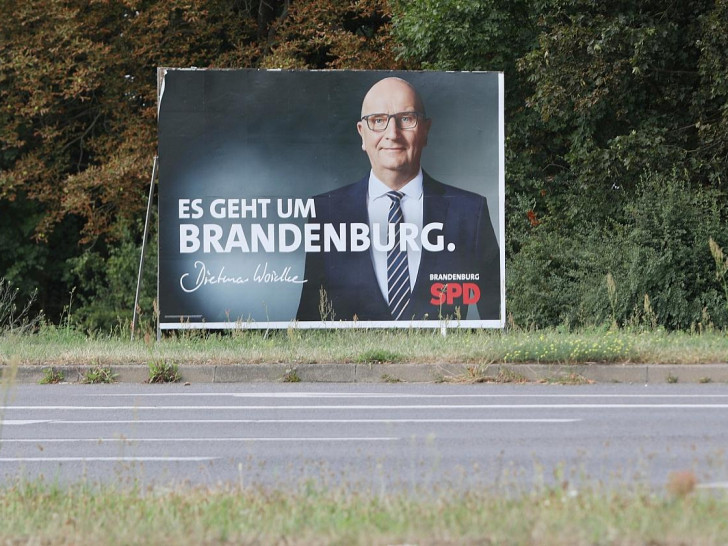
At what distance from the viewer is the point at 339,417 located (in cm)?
1039

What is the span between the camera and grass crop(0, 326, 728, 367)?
13.6m

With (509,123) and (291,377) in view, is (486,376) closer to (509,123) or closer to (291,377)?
(291,377)

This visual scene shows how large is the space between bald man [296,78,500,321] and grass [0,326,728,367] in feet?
3.52

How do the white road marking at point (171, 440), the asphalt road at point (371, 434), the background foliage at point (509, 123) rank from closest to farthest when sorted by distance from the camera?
the asphalt road at point (371, 434) → the white road marking at point (171, 440) → the background foliage at point (509, 123)

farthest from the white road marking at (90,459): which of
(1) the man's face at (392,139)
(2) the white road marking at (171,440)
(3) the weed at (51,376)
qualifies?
(1) the man's face at (392,139)

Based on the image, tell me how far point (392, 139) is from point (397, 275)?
7.05ft

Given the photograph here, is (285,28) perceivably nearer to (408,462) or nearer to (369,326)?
(369,326)

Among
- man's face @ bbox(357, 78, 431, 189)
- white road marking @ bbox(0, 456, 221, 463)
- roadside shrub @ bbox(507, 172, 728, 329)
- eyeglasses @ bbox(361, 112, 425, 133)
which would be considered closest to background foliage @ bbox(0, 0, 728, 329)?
roadside shrub @ bbox(507, 172, 728, 329)

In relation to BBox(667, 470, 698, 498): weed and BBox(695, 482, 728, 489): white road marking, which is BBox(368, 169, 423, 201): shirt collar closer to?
BBox(695, 482, 728, 489): white road marking

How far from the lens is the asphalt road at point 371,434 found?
719 cm

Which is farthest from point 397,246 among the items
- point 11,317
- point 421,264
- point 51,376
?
point 11,317

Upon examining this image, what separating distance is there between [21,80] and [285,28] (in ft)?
20.2

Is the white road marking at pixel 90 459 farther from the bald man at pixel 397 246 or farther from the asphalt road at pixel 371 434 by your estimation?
the bald man at pixel 397 246

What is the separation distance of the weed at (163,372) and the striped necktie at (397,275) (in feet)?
15.2
